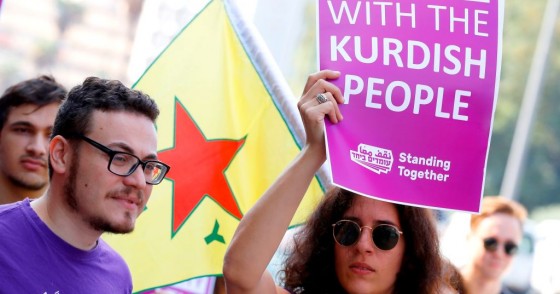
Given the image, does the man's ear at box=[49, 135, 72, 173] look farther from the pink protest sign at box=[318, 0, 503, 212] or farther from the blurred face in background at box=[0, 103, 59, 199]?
the blurred face in background at box=[0, 103, 59, 199]

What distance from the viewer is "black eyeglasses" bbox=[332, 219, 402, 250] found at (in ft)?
9.61

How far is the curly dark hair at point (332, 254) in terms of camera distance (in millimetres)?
3025

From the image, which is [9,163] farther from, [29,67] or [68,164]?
[29,67]

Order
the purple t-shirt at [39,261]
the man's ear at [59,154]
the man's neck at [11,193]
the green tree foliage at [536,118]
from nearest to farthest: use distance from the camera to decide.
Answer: the purple t-shirt at [39,261], the man's ear at [59,154], the man's neck at [11,193], the green tree foliage at [536,118]

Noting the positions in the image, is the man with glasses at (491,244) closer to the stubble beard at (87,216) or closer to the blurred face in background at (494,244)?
the blurred face in background at (494,244)

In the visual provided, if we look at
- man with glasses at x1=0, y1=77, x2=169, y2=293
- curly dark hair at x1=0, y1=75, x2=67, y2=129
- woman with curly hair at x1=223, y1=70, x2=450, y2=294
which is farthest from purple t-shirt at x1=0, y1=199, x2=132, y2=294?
curly dark hair at x1=0, y1=75, x2=67, y2=129

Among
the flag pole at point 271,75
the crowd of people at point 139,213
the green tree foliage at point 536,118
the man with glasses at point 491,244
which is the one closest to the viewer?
the crowd of people at point 139,213

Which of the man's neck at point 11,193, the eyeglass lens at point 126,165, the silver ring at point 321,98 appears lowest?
the man's neck at point 11,193

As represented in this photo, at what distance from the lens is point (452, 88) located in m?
2.85

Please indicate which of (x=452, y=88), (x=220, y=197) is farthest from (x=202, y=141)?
(x=452, y=88)

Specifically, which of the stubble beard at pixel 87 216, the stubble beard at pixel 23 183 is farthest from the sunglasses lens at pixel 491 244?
the stubble beard at pixel 87 216

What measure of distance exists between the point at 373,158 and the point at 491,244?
8.38 feet

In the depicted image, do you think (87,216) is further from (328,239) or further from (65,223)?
(328,239)

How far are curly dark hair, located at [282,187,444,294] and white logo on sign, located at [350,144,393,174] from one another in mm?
272
